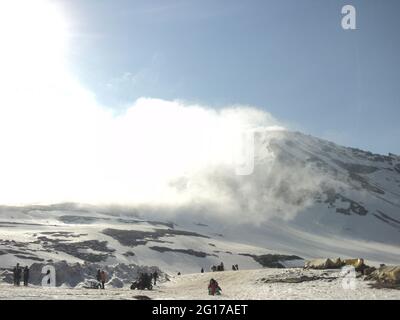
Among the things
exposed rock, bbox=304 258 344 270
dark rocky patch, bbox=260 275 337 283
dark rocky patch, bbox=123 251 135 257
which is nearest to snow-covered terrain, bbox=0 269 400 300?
dark rocky patch, bbox=260 275 337 283

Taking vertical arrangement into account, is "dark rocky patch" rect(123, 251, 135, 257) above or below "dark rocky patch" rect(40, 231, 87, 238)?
below

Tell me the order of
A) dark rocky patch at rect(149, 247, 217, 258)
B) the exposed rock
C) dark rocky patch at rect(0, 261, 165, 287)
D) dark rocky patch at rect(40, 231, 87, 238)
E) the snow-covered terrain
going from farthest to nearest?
1. dark rocky patch at rect(40, 231, 87, 238)
2. dark rocky patch at rect(149, 247, 217, 258)
3. dark rocky patch at rect(0, 261, 165, 287)
4. the exposed rock
5. the snow-covered terrain

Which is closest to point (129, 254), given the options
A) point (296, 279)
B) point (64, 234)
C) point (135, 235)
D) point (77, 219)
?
point (64, 234)

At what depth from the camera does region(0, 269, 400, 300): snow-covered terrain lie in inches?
1320

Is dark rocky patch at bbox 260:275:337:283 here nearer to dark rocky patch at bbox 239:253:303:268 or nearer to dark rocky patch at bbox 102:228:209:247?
dark rocky patch at bbox 239:253:303:268

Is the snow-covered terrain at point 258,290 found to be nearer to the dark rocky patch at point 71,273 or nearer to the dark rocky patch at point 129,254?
the dark rocky patch at point 71,273

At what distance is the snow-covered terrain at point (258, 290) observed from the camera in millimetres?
33531

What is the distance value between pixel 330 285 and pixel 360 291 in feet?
15.1

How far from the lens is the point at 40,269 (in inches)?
3243

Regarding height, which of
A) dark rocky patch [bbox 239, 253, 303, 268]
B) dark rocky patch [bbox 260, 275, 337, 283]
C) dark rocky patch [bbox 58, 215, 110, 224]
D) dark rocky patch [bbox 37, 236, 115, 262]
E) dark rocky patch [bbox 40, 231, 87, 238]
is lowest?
dark rocky patch [bbox 239, 253, 303, 268]

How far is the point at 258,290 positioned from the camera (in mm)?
41750

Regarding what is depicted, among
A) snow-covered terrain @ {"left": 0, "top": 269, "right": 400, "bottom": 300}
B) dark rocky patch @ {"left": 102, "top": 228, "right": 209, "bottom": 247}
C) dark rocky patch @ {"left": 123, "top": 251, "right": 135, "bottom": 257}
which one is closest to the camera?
snow-covered terrain @ {"left": 0, "top": 269, "right": 400, "bottom": 300}

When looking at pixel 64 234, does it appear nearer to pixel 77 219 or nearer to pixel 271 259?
pixel 77 219
